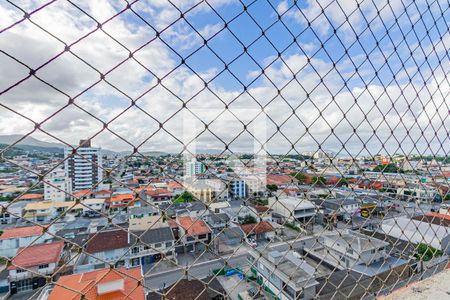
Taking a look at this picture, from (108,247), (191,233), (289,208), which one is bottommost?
(108,247)

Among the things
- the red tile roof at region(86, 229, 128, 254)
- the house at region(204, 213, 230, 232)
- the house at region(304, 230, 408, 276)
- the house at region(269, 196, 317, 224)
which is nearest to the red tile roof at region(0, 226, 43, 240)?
the red tile roof at region(86, 229, 128, 254)

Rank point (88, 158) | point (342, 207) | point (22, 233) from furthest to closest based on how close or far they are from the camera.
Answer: point (22, 233) < point (342, 207) < point (88, 158)

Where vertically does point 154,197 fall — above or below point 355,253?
above

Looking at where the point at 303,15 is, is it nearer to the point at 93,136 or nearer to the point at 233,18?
the point at 233,18

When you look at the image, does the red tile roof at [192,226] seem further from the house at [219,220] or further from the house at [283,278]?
the house at [283,278]

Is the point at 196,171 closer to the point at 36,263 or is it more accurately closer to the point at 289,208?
the point at 289,208

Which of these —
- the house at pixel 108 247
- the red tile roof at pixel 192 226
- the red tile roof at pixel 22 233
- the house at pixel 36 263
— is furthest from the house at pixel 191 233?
the red tile roof at pixel 22 233

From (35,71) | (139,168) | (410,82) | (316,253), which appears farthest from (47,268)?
(316,253)

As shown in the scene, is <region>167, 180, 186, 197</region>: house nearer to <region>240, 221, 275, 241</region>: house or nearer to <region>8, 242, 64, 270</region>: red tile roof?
<region>240, 221, 275, 241</region>: house

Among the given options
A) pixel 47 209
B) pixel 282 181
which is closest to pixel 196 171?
pixel 282 181
